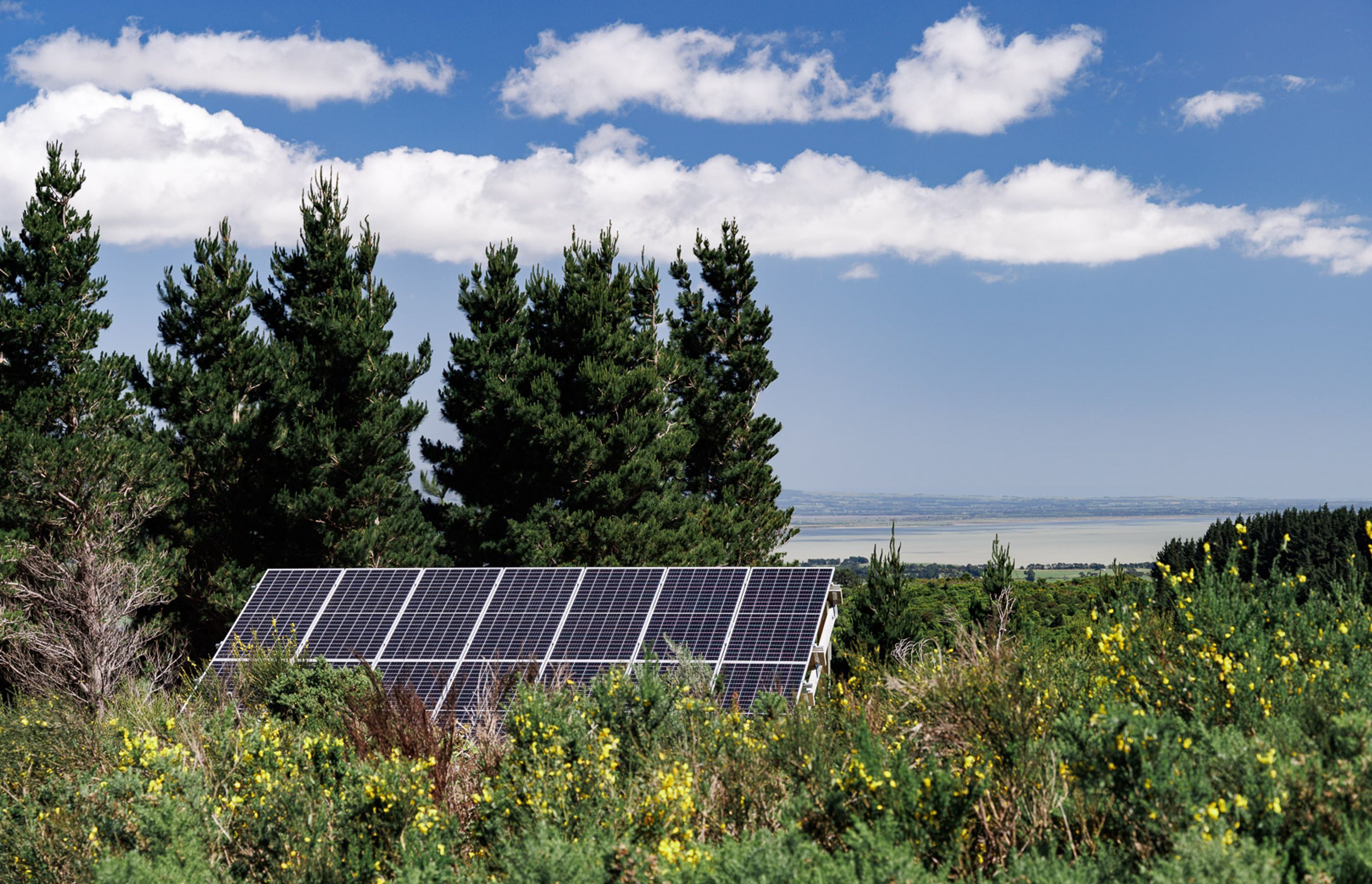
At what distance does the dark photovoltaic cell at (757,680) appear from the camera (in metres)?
12.2

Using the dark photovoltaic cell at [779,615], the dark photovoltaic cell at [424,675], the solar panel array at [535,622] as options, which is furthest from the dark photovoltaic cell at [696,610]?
the dark photovoltaic cell at [424,675]

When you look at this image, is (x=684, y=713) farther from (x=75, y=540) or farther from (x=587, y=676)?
(x=75, y=540)

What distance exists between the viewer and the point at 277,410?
25.6m

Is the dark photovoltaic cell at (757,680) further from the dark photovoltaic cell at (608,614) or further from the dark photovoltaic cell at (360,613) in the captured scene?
the dark photovoltaic cell at (360,613)

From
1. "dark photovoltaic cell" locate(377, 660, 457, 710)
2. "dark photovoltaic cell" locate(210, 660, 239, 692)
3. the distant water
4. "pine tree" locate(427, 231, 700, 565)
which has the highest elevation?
"pine tree" locate(427, 231, 700, 565)

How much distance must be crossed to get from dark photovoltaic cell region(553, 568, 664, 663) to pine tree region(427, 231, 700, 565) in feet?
36.4

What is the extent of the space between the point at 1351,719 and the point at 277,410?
2476 cm

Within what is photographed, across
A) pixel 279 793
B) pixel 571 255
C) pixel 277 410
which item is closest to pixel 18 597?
pixel 277 410

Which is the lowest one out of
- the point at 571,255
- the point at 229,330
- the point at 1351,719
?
the point at 1351,719

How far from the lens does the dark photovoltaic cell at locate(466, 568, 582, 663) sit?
1371 cm

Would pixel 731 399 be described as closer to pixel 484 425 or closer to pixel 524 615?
pixel 484 425

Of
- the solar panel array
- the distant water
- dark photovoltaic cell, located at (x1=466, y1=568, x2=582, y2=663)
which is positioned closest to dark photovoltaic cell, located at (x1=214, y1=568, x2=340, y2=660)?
the solar panel array

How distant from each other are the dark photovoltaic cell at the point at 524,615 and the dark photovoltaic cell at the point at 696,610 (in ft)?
4.73

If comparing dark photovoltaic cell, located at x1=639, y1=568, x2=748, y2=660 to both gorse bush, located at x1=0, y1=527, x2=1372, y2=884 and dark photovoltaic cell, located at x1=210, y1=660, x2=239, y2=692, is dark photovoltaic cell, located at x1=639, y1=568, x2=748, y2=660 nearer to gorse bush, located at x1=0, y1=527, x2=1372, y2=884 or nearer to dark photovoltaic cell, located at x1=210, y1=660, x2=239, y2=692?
gorse bush, located at x1=0, y1=527, x2=1372, y2=884
